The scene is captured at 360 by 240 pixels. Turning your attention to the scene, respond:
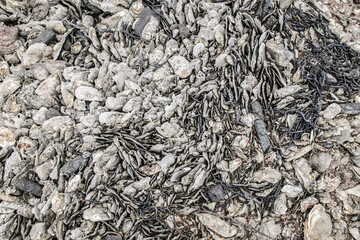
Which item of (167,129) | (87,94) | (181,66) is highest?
(181,66)

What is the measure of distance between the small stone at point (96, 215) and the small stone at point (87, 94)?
129 centimetres

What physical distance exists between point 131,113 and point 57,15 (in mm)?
2099

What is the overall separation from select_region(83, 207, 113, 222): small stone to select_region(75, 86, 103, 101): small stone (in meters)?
1.29

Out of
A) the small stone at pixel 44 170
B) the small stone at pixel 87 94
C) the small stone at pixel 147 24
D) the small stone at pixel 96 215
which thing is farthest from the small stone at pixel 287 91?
the small stone at pixel 44 170

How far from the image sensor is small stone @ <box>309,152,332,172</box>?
9.57 feet

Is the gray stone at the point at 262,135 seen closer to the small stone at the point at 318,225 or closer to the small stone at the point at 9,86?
the small stone at the point at 318,225

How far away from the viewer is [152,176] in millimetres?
2984

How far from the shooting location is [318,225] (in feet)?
9.12

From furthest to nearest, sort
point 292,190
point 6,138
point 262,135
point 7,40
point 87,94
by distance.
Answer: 1. point 7,40
2. point 6,138
3. point 87,94
4. point 262,135
5. point 292,190

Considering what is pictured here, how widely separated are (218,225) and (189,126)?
1131 millimetres

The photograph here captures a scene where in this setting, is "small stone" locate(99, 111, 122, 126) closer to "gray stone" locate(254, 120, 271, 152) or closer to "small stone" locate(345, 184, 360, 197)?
"gray stone" locate(254, 120, 271, 152)

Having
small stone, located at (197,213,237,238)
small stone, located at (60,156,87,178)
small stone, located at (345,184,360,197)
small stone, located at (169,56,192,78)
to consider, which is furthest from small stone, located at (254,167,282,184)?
small stone, located at (60,156,87,178)

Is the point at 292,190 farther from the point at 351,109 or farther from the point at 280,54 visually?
the point at 280,54

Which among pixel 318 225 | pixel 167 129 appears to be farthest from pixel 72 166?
pixel 318 225
